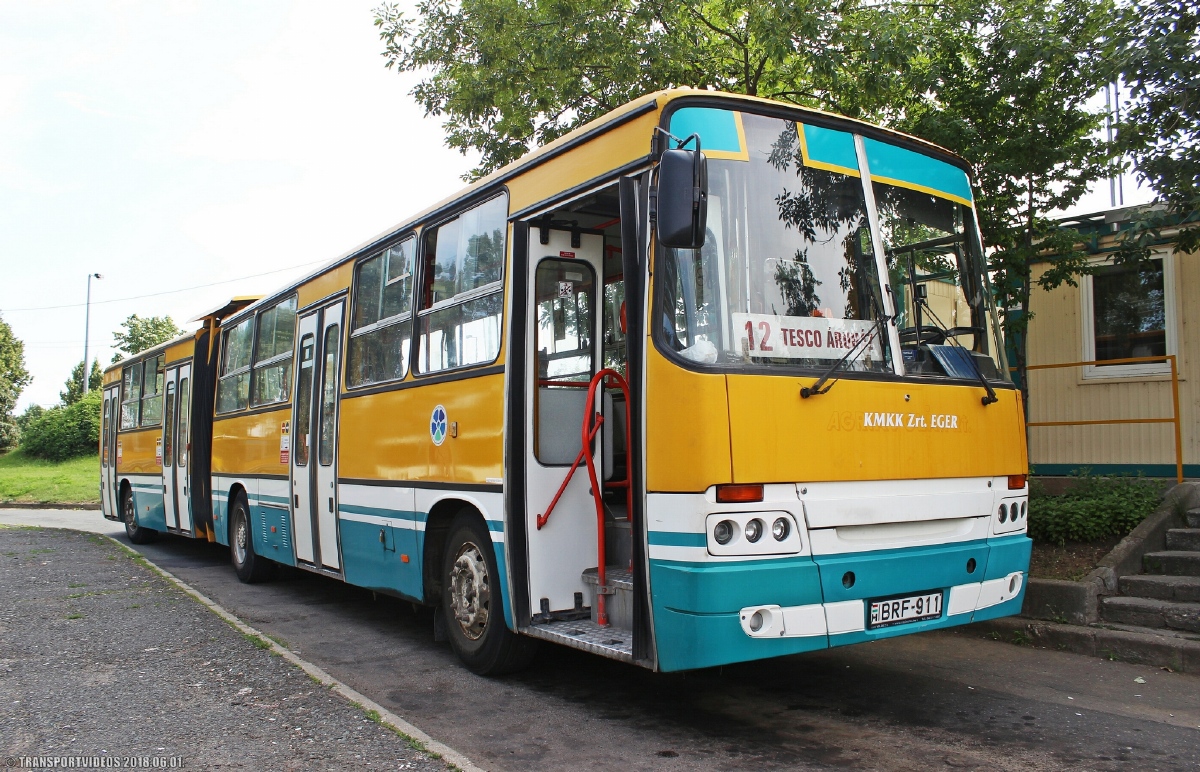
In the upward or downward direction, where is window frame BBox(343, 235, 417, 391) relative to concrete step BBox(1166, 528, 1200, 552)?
upward

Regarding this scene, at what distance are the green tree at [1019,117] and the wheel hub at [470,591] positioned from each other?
18.8 feet

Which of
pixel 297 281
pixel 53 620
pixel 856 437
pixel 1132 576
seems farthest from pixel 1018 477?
pixel 53 620

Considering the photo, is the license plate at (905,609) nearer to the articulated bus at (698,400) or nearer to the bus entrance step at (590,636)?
the articulated bus at (698,400)

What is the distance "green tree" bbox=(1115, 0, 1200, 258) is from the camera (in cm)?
702

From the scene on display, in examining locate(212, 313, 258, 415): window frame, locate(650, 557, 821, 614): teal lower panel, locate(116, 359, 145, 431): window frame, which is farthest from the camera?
locate(116, 359, 145, 431): window frame

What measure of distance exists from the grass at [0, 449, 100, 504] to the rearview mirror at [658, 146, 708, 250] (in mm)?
27955

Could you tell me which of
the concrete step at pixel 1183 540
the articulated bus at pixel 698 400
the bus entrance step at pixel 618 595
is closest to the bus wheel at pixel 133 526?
the articulated bus at pixel 698 400

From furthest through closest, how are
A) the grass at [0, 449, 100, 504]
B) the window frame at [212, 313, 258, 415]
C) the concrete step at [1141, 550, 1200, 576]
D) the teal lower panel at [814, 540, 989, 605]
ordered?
the grass at [0, 449, 100, 504]
the window frame at [212, 313, 258, 415]
the concrete step at [1141, 550, 1200, 576]
the teal lower panel at [814, 540, 989, 605]

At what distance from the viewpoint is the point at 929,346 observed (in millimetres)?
5395

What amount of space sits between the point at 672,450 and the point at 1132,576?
16.5ft

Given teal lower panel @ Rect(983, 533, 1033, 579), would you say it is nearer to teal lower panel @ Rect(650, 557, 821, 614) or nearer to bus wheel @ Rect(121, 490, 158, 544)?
teal lower panel @ Rect(650, 557, 821, 614)

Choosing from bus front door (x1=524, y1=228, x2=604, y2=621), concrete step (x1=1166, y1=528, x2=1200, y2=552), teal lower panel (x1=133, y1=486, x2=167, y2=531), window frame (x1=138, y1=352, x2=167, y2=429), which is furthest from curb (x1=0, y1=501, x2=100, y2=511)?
concrete step (x1=1166, y1=528, x2=1200, y2=552)

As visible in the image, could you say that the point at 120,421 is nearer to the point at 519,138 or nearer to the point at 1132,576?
the point at 519,138

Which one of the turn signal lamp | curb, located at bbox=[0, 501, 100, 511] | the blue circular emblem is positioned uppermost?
the blue circular emblem
